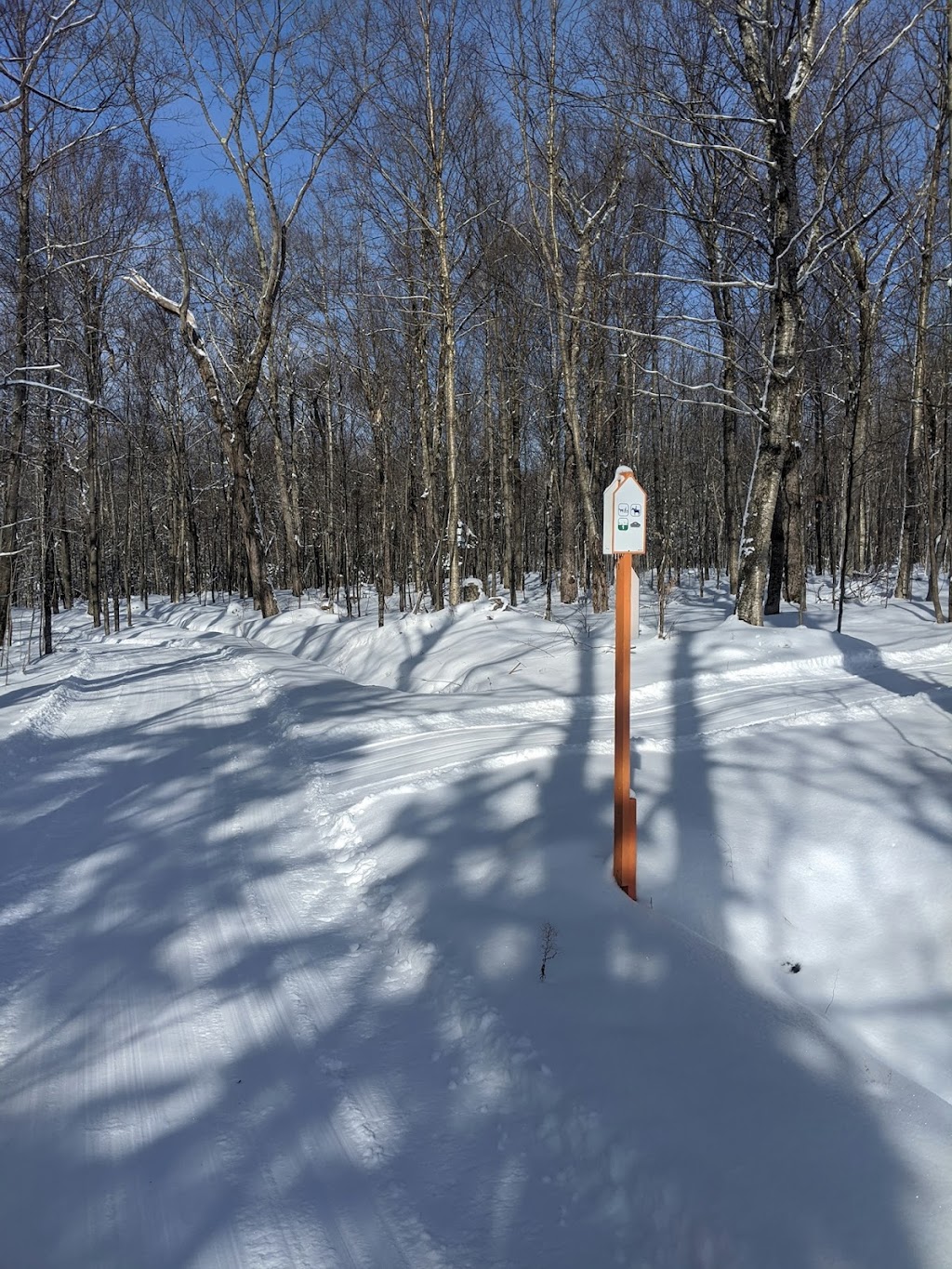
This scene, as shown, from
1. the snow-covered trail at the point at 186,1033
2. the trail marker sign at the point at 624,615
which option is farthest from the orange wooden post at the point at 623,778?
the snow-covered trail at the point at 186,1033

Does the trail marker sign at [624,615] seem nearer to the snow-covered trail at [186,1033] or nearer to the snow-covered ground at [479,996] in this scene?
the snow-covered ground at [479,996]

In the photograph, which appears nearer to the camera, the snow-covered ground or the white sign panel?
the snow-covered ground

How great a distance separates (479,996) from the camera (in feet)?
12.4

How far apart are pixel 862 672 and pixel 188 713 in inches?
331

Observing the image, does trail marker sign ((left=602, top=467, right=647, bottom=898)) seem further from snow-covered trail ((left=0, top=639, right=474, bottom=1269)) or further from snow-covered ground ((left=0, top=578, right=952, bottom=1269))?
snow-covered trail ((left=0, top=639, right=474, bottom=1269))

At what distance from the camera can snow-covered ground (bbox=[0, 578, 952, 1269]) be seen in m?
2.64

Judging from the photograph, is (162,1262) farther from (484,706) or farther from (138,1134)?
(484,706)

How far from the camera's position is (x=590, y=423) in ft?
72.6

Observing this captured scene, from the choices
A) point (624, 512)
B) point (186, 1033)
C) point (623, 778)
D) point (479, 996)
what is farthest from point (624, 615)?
point (186, 1033)

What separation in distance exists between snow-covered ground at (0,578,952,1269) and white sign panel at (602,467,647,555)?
1.99m

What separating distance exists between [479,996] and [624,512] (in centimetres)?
264

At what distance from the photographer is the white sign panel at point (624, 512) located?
15.1 ft

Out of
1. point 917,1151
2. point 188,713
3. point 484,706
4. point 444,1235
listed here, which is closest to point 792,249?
point 484,706

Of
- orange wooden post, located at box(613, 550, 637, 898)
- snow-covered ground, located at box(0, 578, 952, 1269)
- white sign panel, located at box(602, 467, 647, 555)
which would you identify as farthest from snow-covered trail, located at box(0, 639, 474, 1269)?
white sign panel, located at box(602, 467, 647, 555)
